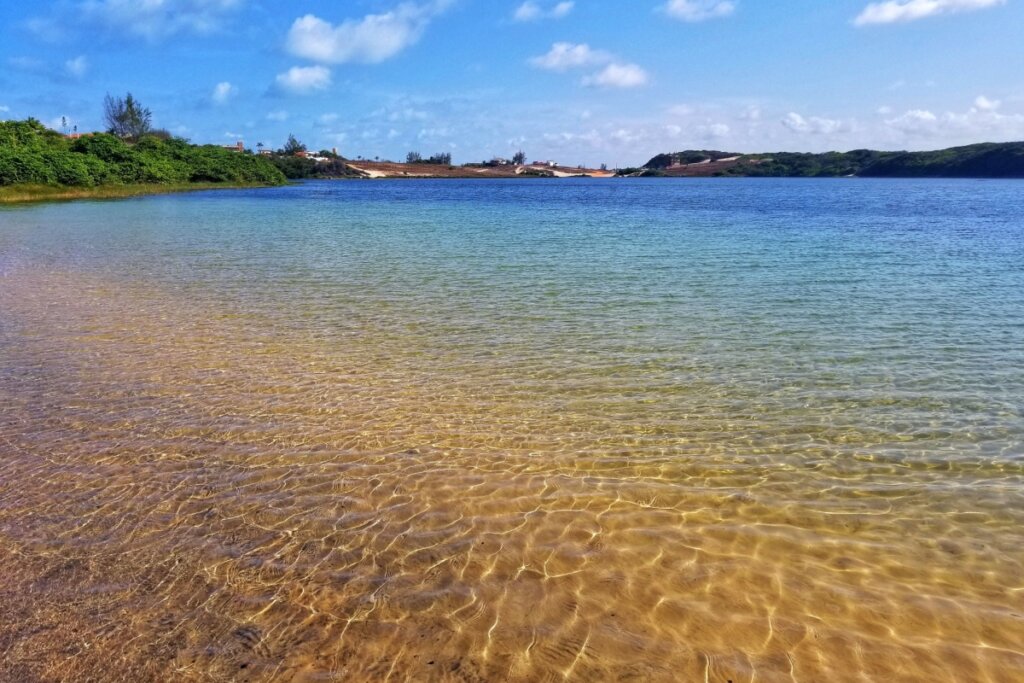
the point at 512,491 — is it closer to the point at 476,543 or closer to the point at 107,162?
the point at 476,543

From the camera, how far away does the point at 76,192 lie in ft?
201

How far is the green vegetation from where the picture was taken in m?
58.5

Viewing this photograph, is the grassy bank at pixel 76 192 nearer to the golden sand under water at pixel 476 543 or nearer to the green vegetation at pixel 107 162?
the green vegetation at pixel 107 162

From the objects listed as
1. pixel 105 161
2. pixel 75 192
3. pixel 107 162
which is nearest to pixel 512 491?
pixel 75 192

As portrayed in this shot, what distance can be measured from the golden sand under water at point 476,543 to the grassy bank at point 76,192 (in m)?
60.6

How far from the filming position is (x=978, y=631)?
4156 millimetres

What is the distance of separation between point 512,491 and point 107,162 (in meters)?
85.8

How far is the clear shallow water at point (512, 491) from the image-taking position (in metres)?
3.96

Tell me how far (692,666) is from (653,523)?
5.49 ft

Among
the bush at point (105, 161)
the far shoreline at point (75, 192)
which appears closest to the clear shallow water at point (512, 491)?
the far shoreline at point (75, 192)

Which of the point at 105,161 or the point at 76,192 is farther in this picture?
the point at 105,161

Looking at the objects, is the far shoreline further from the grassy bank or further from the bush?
the bush

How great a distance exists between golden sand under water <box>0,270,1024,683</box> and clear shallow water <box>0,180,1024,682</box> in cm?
3

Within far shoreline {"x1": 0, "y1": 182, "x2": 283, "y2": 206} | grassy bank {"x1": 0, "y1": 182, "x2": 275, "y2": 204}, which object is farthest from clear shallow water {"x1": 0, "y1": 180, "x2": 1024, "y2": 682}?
grassy bank {"x1": 0, "y1": 182, "x2": 275, "y2": 204}
